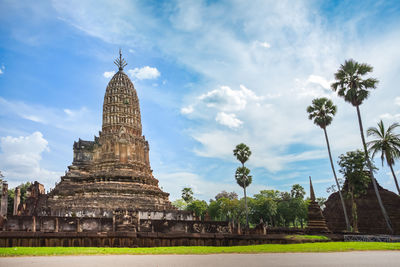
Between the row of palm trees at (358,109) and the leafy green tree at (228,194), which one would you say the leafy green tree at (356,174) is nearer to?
the row of palm trees at (358,109)

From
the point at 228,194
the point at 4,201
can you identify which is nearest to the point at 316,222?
the point at 4,201

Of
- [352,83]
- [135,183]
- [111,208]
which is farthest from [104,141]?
[352,83]

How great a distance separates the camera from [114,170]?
47.2 meters

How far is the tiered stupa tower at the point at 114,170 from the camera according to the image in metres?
41.2

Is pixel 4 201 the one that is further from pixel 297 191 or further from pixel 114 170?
pixel 297 191

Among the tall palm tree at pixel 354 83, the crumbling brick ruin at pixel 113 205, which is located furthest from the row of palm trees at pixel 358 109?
the crumbling brick ruin at pixel 113 205

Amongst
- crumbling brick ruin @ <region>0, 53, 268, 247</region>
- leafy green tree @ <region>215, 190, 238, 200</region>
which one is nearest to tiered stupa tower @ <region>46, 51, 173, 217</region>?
crumbling brick ruin @ <region>0, 53, 268, 247</region>

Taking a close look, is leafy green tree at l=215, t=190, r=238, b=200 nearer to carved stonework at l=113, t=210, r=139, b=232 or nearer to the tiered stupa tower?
the tiered stupa tower

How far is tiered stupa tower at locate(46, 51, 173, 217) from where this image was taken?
1623 inches

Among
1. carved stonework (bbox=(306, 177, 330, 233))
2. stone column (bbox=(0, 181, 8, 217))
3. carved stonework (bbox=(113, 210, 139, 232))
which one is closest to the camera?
carved stonework (bbox=(113, 210, 139, 232))

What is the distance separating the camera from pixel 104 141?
51594mm

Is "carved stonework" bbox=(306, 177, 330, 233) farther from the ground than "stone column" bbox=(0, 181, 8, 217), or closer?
closer

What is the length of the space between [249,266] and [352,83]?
34166mm

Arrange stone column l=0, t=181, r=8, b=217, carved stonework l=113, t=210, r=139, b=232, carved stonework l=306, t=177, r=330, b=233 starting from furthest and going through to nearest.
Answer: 1. stone column l=0, t=181, r=8, b=217
2. carved stonework l=306, t=177, r=330, b=233
3. carved stonework l=113, t=210, r=139, b=232
